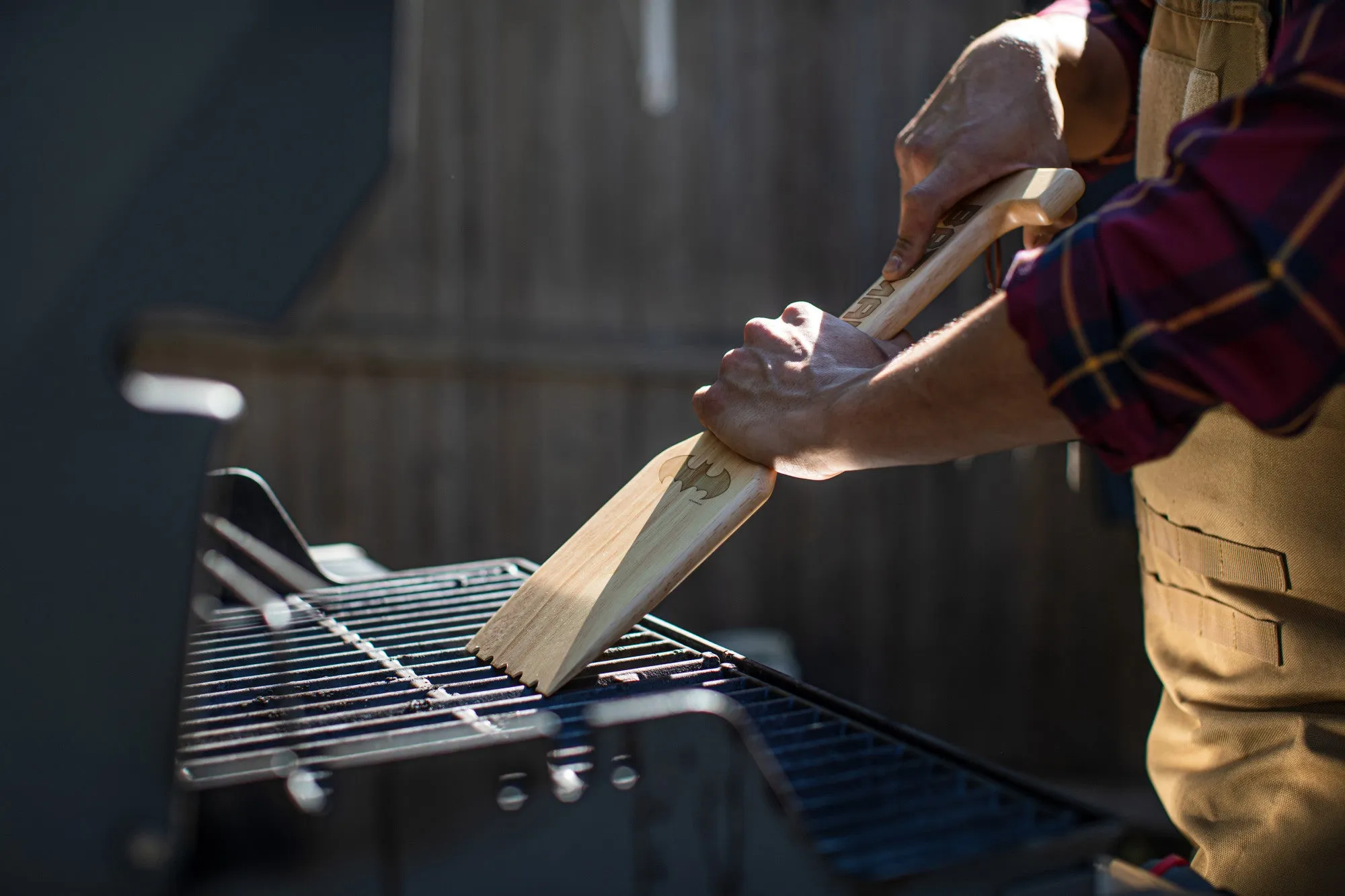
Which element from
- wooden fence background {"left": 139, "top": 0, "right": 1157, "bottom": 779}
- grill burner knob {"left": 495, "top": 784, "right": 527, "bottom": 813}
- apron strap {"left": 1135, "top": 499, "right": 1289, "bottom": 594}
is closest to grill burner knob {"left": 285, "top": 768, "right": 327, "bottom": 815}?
grill burner knob {"left": 495, "top": 784, "right": 527, "bottom": 813}

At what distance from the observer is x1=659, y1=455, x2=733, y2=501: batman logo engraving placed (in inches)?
48.7

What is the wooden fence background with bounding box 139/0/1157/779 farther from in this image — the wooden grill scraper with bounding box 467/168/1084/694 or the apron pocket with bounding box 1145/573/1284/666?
the apron pocket with bounding box 1145/573/1284/666

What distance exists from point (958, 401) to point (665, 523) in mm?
453

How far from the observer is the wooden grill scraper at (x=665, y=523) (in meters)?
1.12

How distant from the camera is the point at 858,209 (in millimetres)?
4223

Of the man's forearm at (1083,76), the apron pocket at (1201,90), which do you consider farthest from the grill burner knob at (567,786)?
the man's forearm at (1083,76)

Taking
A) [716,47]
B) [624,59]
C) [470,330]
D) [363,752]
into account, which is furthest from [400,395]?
[363,752]

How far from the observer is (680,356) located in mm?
3988

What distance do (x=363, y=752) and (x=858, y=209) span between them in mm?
3804

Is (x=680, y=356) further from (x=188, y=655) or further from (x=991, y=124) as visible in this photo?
(x=188, y=655)

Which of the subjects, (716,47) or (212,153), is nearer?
(212,153)

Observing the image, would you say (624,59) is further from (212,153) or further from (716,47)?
(212,153)

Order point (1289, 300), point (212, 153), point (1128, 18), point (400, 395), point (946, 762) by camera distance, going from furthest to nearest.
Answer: point (400, 395) < point (1128, 18) < point (946, 762) < point (1289, 300) < point (212, 153)

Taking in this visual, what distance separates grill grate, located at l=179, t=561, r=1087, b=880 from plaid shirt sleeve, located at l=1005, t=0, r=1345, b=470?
0.30m
